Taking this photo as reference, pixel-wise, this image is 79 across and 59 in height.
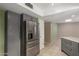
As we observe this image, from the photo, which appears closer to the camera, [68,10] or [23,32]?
[23,32]

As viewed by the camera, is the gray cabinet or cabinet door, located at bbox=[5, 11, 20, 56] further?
the gray cabinet

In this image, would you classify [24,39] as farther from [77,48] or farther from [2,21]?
[77,48]

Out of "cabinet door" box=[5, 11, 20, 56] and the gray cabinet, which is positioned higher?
"cabinet door" box=[5, 11, 20, 56]

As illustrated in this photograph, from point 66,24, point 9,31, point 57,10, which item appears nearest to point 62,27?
point 66,24

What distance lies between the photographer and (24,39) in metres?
3.87

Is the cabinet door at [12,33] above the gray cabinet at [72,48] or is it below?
above

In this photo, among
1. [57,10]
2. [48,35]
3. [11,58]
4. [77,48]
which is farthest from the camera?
[48,35]

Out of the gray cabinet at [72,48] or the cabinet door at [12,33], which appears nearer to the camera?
the cabinet door at [12,33]

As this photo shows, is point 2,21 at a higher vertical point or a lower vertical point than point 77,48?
higher

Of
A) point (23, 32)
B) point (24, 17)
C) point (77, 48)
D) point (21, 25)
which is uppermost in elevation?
point (24, 17)

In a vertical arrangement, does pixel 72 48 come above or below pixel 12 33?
below

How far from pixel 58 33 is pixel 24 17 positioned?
9.65m

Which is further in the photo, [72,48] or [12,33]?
[72,48]

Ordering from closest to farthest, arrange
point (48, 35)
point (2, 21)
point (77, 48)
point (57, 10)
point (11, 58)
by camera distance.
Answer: point (11, 58) → point (2, 21) → point (77, 48) → point (57, 10) → point (48, 35)
